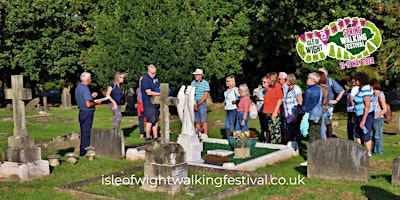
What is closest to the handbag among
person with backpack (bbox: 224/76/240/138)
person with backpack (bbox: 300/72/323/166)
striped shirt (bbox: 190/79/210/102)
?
person with backpack (bbox: 300/72/323/166)

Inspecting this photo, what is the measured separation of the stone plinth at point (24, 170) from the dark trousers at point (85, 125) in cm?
183

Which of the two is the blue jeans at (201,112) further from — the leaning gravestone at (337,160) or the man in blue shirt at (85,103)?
the leaning gravestone at (337,160)

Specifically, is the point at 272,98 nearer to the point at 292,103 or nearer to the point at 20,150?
the point at 292,103

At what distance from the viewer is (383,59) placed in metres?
22.0

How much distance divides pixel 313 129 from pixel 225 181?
2711 mm

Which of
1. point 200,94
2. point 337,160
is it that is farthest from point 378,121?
point 200,94

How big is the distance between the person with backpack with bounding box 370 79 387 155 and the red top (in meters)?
2.31

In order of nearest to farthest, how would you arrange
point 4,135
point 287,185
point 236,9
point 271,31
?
point 287,185 < point 4,135 < point 271,31 < point 236,9

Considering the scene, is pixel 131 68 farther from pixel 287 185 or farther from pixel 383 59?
pixel 287 185

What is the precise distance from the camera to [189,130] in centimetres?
1061

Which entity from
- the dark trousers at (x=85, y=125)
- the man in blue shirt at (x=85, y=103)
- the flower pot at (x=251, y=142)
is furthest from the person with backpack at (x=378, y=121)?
the dark trousers at (x=85, y=125)

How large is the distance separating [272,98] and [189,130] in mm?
2752

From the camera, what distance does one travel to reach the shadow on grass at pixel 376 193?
7531 mm

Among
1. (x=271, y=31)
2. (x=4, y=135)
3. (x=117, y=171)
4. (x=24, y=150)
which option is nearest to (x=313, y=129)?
(x=117, y=171)
